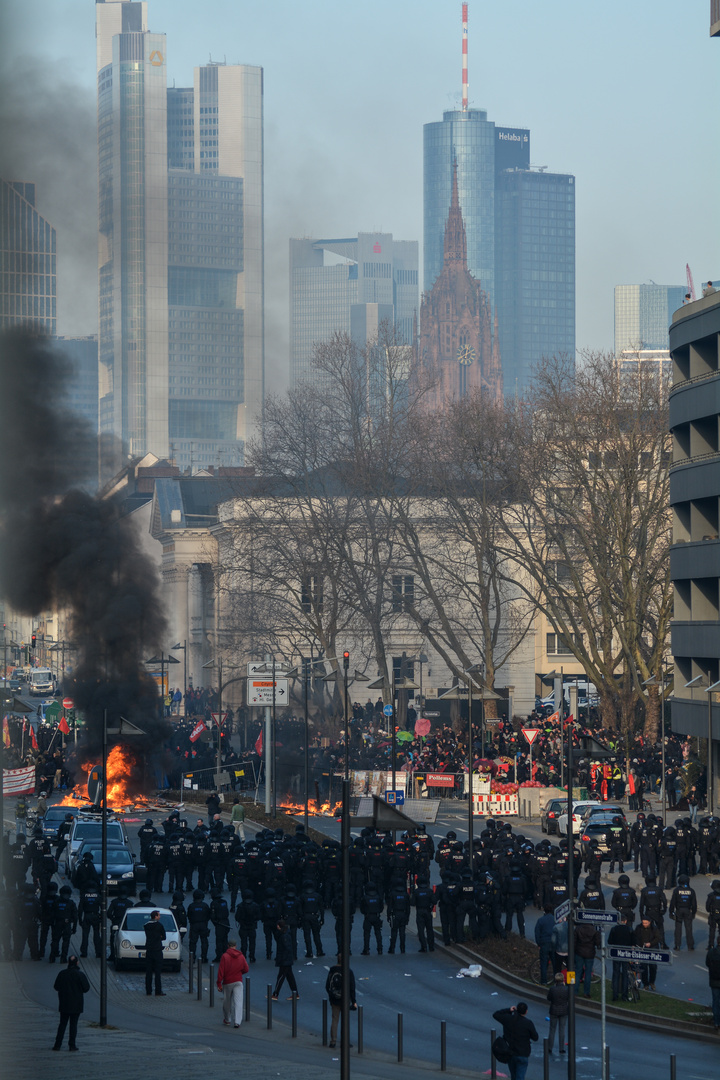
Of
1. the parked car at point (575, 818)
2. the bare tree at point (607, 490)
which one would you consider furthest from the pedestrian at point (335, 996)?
the bare tree at point (607, 490)

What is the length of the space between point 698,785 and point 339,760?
473 inches

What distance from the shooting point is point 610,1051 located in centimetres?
1848

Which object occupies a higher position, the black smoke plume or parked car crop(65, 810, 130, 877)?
the black smoke plume

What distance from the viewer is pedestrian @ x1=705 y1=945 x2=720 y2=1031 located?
1886 centimetres

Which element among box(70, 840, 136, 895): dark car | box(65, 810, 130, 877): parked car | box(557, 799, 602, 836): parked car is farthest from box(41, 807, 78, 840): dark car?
box(557, 799, 602, 836): parked car

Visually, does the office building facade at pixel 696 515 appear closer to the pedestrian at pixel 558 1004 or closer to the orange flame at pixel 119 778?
the orange flame at pixel 119 778

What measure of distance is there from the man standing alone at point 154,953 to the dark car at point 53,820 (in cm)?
1433

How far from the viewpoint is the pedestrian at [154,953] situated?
72.1ft

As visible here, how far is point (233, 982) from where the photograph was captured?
19.7 metres

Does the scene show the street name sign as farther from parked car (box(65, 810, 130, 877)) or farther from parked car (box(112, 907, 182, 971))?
parked car (box(112, 907, 182, 971))

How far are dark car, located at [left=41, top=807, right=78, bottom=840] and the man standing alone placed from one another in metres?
14.3

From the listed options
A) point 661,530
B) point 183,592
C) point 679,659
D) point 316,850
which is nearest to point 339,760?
point 679,659

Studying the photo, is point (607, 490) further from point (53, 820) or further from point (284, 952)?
point (284, 952)

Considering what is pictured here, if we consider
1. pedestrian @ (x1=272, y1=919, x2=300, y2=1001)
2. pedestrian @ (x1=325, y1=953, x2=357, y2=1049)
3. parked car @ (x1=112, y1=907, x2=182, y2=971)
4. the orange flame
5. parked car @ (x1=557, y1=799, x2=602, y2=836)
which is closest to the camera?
pedestrian @ (x1=325, y1=953, x2=357, y2=1049)
